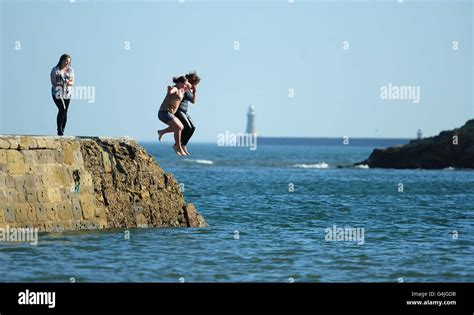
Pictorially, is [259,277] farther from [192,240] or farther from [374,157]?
[374,157]

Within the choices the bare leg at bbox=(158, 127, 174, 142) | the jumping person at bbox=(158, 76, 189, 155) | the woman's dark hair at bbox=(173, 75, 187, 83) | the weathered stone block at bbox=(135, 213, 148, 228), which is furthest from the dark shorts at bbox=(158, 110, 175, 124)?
the weathered stone block at bbox=(135, 213, 148, 228)

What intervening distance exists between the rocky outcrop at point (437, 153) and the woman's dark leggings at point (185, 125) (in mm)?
81399

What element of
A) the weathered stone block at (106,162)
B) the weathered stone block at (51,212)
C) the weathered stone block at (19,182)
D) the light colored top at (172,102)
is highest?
the light colored top at (172,102)

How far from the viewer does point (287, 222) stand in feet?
120

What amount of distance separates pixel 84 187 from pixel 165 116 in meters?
4.56

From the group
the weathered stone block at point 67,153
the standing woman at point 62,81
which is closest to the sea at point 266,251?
the weathered stone block at point 67,153

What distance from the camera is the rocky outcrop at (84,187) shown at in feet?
86.9

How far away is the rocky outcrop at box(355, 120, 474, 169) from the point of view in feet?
344

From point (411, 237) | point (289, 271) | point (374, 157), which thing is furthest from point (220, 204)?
point (374, 157)

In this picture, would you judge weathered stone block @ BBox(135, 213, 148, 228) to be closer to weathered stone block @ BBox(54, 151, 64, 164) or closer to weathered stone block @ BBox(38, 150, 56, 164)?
weathered stone block @ BBox(54, 151, 64, 164)

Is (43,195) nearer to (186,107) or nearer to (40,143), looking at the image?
(40,143)

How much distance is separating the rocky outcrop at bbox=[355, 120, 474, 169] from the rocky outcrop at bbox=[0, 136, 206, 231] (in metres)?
76.3

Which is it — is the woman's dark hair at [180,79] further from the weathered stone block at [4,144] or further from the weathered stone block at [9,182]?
the weathered stone block at [9,182]

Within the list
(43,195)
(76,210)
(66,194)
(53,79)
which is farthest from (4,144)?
(76,210)
